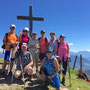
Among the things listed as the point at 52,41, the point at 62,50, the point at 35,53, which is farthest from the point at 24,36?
the point at 62,50

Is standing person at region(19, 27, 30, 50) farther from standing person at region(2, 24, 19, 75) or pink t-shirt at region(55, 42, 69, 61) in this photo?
pink t-shirt at region(55, 42, 69, 61)

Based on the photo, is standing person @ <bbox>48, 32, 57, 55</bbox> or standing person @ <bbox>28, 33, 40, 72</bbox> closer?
standing person @ <bbox>28, 33, 40, 72</bbox>

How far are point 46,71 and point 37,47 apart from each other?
200 centimetres

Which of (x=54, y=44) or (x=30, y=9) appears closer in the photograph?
(x=54, y=44)

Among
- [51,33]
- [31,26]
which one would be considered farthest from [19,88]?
[31,26]

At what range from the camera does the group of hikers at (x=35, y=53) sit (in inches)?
239

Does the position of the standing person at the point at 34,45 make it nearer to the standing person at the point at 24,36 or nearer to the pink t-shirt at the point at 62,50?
the standing person at the point at 24,36

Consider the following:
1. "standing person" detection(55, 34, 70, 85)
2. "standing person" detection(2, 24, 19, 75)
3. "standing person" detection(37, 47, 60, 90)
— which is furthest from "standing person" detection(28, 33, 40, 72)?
"standing person" detection(37, 47, 60, 90)

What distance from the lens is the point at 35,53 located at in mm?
7812

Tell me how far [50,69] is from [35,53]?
2050 mm

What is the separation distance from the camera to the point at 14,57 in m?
6.99

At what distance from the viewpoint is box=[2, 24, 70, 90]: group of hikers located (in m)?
6.06

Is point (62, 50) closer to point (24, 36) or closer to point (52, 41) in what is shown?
point (52, 41)

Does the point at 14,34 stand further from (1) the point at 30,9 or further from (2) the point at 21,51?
(1) the point at 30,9
